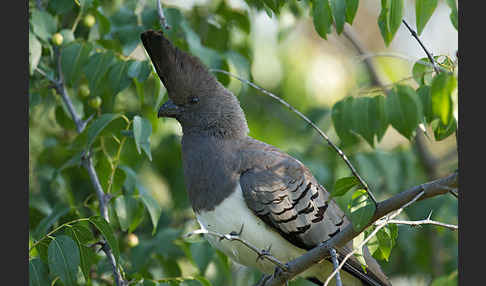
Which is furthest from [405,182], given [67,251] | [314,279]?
[67,251]

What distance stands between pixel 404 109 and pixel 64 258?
207cm

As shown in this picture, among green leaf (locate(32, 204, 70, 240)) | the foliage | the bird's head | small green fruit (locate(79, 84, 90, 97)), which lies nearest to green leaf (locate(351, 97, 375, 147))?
the foliage

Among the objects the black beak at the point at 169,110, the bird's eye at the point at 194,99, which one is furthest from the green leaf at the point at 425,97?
the black beak at the point at 169,110

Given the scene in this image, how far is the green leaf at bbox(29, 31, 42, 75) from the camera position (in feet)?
14.1

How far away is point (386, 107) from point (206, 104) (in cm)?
175

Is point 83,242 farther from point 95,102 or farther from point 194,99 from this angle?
point 95,102

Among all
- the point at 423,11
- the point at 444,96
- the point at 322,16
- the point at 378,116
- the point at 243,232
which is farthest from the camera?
the point at 243,232

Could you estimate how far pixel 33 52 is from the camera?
4328 mm

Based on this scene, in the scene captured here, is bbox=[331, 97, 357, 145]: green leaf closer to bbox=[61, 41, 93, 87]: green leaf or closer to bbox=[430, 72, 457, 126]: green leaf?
bbox=[430, 72, 457, 126]: green leaf

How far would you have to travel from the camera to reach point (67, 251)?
3535mm

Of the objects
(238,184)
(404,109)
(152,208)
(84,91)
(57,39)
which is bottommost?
(152,208)

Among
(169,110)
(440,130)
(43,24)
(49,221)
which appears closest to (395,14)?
(440,130)

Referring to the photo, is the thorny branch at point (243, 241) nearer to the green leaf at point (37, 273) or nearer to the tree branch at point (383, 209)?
the tree branch at point (383, 209)

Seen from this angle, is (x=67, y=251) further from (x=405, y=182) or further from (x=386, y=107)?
(x=405, y=182)
